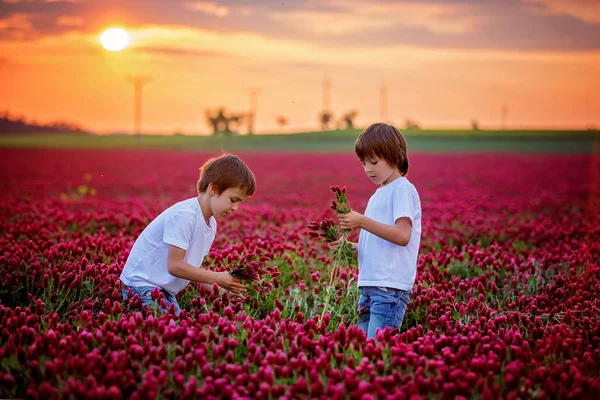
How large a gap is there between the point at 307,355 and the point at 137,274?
1.80m

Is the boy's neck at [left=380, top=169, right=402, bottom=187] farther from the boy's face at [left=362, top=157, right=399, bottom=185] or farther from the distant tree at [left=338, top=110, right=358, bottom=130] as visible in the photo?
the distant tree at [left=338, top=110, right=358, bottom=130]

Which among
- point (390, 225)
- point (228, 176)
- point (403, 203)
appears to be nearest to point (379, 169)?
point (403, 203)

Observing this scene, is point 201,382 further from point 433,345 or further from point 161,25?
point 161,25

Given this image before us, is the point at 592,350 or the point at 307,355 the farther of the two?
the point at 592,350

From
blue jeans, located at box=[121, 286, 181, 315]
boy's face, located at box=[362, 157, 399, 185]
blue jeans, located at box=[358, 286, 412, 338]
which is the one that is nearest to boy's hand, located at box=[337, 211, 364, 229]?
boy's face, located at box=[362, 157, 399, 185]

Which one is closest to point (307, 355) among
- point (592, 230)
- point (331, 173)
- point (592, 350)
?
point (592, 350)

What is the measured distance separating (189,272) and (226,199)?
2.10ft

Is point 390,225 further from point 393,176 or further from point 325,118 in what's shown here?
point 325,118

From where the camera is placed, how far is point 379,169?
4797mm

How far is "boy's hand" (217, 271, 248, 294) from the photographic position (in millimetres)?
4820

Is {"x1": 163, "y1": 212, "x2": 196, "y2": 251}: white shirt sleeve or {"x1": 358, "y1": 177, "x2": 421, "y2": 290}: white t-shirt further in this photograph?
{"x1": 163, "y1": 212, "x2": 196, "y2": 251}: white shirt sleeve

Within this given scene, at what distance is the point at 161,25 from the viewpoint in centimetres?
1019

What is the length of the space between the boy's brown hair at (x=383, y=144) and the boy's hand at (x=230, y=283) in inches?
53.6

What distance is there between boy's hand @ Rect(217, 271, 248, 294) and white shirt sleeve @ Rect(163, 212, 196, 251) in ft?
1.18
